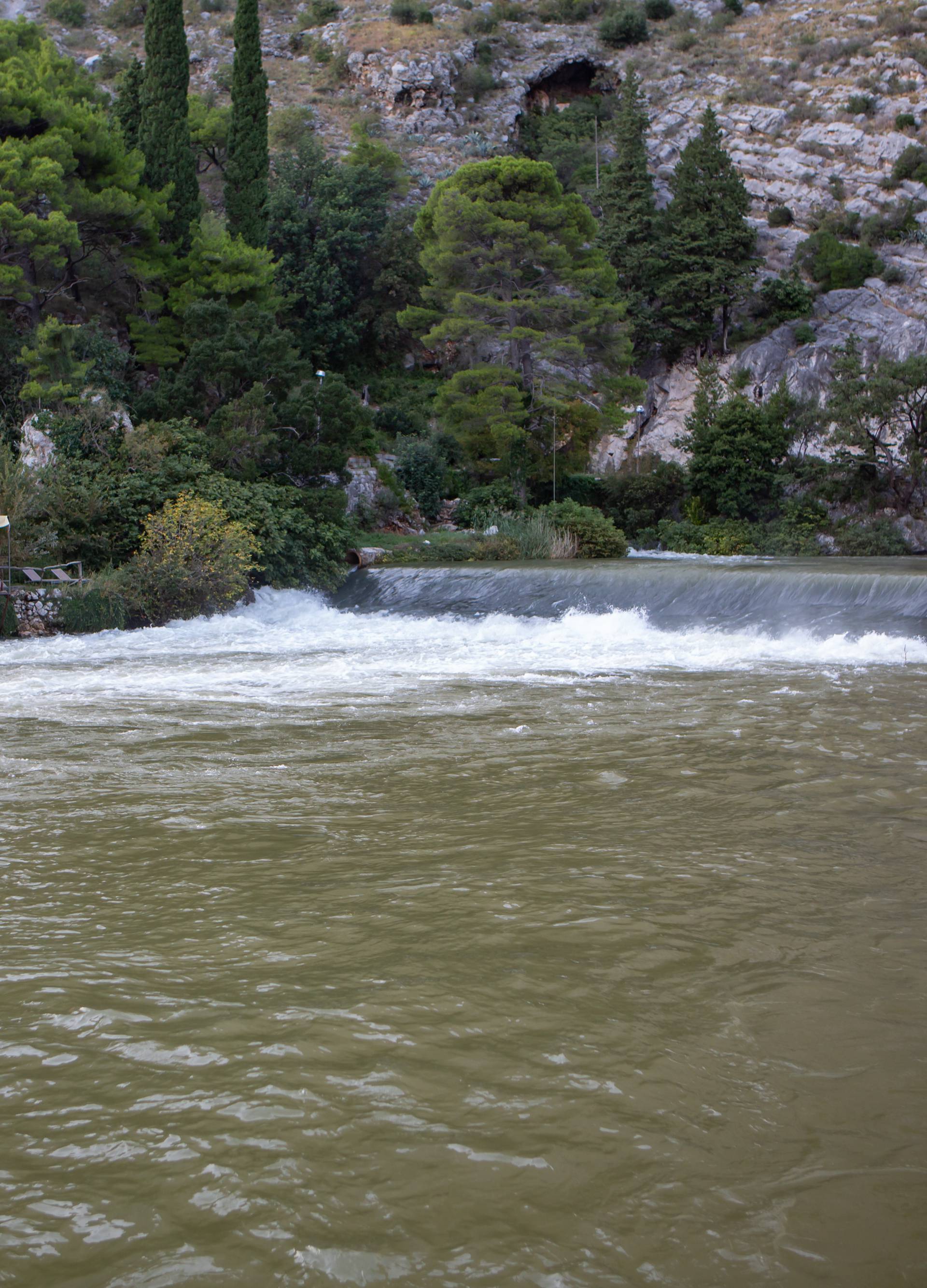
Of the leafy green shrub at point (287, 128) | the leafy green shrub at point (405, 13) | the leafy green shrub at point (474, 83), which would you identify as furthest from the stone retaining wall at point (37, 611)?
the leafy green shrub at point (405, 13)

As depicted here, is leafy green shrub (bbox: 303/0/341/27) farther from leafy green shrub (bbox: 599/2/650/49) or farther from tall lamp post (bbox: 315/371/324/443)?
tall lamp post (bbox: 315/371/324/443)

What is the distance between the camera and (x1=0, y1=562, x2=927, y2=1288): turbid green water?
6.30 ft

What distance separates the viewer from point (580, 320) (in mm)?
28812

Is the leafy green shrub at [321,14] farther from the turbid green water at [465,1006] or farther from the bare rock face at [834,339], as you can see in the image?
the turbid green water at [465,1006]

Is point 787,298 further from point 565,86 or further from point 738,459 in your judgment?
point 565,86

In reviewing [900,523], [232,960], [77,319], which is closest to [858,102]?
[900,523]

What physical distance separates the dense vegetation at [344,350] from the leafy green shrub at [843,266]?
11cm

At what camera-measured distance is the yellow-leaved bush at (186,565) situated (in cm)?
1545

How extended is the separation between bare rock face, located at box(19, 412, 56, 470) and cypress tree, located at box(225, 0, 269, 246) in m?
12.1

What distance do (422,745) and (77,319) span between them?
24.9m

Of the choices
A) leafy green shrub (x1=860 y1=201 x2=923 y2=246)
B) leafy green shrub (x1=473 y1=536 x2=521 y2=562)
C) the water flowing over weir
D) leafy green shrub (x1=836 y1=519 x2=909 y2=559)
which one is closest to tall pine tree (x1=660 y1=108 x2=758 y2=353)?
leafy green shrub (x1=860 y1=201 x2=923 y2=246)

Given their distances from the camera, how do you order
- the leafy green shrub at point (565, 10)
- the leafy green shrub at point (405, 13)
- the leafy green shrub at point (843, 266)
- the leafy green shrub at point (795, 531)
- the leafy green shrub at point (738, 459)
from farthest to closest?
the leafy green shrub at point (565, 10), the leafy green shrub at point (405, 13), the leafy green shrub at point (843, 266), the leafy green shrub at point (738, 459), the leafy green shrub at point (795, 531)

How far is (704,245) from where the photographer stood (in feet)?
117

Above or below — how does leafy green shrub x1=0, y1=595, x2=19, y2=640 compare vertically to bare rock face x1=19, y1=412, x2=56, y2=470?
below
